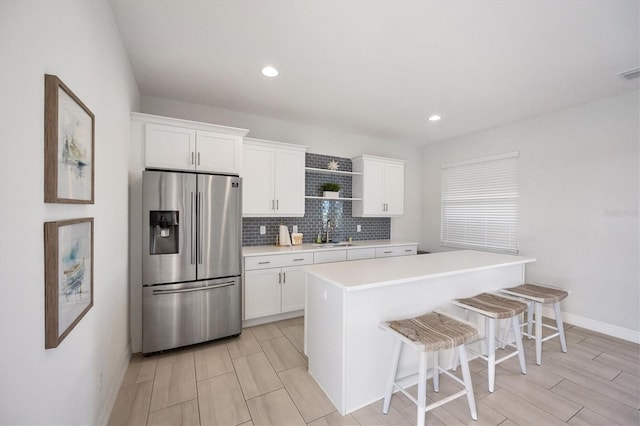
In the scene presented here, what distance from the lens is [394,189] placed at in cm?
461

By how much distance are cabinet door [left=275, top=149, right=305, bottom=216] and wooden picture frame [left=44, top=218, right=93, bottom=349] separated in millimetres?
2305

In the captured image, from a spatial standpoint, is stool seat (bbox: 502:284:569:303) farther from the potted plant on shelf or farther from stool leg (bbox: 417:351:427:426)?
the potted plant on shelf

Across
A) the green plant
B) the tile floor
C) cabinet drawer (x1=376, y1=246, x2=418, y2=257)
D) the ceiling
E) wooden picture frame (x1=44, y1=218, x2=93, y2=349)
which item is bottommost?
the tile floor

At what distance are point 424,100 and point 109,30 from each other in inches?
115

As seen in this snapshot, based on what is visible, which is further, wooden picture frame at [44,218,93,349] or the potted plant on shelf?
the potted plant on shelf

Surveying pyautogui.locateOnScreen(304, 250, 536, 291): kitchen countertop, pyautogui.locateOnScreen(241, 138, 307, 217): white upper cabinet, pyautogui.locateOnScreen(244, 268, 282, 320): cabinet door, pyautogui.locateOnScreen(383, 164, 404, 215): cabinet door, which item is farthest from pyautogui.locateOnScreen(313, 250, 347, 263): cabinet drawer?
pyautogui.locateOnScreen(383, 164, 404, 215): cabinet door

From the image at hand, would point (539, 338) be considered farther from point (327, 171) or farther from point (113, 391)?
point (113, 391)

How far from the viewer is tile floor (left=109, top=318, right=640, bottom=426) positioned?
1777 millimetres

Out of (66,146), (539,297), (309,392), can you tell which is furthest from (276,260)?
(539,297)

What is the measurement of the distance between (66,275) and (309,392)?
1712 mm

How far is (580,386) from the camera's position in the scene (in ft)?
6.96

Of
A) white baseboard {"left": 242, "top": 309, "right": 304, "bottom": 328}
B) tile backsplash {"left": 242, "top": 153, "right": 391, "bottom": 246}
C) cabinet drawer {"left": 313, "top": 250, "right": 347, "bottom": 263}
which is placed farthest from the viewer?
tile backsplash {"left": 242, "top": 153, "right": 391, "bottom": 246}

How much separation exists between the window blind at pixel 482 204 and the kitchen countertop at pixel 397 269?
1.47 metres

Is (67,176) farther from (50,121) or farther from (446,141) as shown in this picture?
(446,141)
